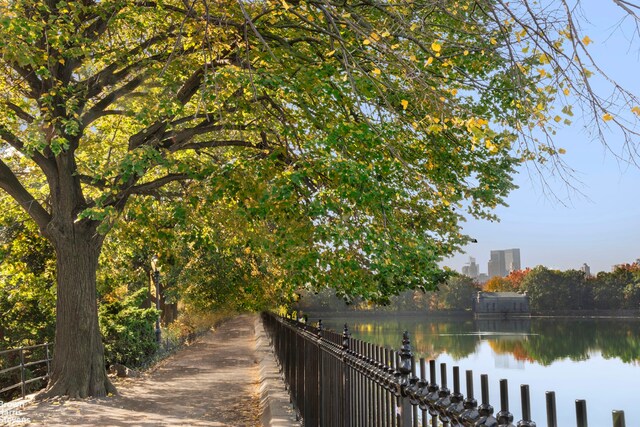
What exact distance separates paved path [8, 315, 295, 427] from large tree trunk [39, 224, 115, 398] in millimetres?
689

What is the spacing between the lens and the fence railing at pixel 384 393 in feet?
9.86

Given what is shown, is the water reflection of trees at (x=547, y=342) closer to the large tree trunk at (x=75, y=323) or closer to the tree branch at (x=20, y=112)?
the large tree trunk at (x=75, y=323)

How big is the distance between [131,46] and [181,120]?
3266 millimetres

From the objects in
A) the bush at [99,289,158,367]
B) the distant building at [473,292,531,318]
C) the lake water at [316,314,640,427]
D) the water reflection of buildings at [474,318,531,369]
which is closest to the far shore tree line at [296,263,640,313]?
the distant building at [473,292,531,318]

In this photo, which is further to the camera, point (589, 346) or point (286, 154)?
point (589, 346)

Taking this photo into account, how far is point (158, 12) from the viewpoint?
14.2 m

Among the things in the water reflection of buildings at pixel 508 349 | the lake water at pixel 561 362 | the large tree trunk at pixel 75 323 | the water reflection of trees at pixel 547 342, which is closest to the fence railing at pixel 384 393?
the large tree trunk at pixel 75 323

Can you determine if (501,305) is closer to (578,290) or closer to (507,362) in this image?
(578,290)

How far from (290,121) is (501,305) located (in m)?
164

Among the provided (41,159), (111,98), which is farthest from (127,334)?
(111,98)

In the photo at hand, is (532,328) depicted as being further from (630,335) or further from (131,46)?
(131,46)

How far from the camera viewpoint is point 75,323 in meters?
16.3

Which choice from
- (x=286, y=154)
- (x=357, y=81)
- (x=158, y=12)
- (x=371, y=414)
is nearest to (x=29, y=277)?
(x=158, y=12)

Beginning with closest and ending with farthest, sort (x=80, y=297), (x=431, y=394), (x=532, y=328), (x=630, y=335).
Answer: (x=431, y=394) < (x=80, y=297) < (x=630, y=335) < (x=532, y=328)
